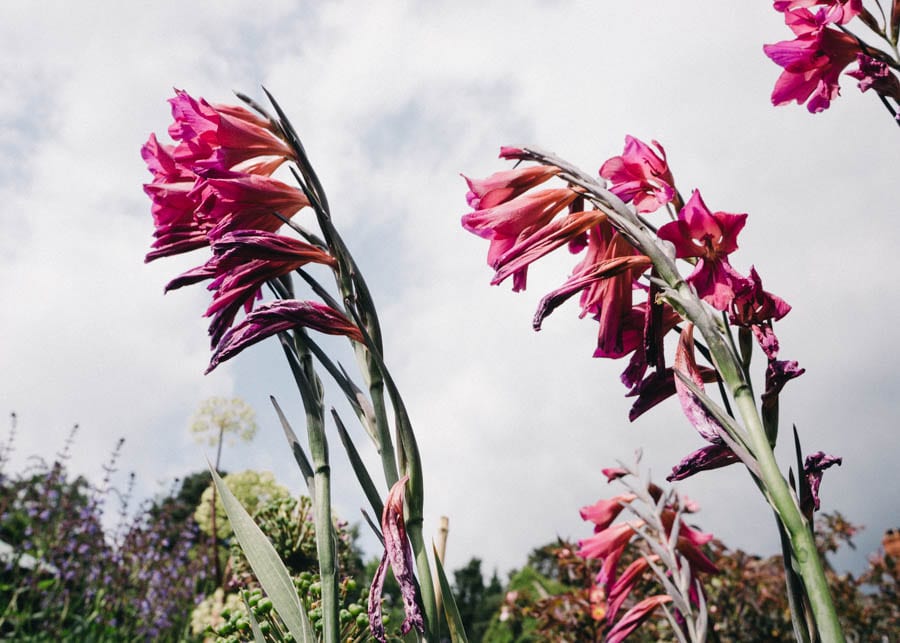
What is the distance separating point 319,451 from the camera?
86 centimetres

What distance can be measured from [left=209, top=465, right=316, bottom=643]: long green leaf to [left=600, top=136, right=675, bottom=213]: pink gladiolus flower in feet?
2.30

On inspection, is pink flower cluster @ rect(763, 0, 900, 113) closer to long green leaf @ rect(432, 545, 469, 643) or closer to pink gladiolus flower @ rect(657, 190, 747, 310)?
pink gladiolus flower @ rect(657, 190, 747, 310)

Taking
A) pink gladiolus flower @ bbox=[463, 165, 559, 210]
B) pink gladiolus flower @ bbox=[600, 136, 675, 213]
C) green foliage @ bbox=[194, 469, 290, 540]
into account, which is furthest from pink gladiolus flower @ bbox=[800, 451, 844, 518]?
green foliage @ bbox=[194, 469, 290, 540]

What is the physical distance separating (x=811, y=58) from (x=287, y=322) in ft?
3.63

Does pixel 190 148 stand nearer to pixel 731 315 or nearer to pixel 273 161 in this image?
pixel 273 161

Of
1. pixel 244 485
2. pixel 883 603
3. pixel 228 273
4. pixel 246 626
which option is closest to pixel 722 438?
pixel 228 273

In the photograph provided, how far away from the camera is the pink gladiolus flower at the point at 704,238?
34.3 inches

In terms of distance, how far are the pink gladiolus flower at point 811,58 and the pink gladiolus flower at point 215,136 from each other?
3.14 ft

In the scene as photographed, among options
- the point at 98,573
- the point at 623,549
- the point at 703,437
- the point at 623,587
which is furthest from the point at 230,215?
the point at 98,573

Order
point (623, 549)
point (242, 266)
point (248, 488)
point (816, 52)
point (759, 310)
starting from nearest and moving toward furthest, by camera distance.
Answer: point (759, 310) → point (242, 266) → point (816, 52) → point (623, 549) → point (248, 488)

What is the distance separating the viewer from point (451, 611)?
0.79 meters

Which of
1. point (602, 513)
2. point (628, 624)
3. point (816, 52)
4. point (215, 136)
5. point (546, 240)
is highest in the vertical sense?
point (816, 52)

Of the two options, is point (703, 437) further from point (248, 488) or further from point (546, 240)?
point (248, 488)

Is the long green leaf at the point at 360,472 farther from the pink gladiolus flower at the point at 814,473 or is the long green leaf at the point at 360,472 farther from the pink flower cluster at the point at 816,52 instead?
the pink flower cluster at the point at 816,52
